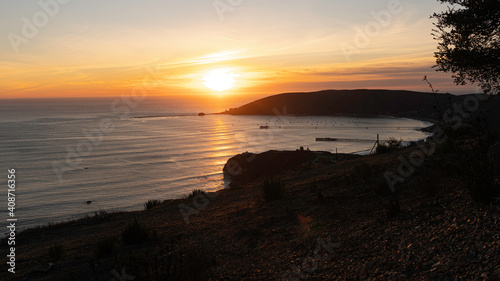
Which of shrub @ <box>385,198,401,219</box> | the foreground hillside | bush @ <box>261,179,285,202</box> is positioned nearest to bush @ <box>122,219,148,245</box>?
the foreground hillside

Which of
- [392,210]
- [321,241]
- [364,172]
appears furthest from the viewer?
[364,172]

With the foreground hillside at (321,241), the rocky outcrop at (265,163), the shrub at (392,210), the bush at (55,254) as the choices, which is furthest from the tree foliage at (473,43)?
the rocky outcrop at (265,163)

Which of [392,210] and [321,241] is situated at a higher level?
[392,210]

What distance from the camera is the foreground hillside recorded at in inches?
188

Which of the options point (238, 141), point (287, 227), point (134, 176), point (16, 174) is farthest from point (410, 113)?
point (287, 227)

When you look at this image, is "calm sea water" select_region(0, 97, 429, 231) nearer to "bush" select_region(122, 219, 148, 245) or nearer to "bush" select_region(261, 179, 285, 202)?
"bush" select_region(122, 219, 148, 245)

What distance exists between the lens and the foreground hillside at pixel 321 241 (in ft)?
15.7

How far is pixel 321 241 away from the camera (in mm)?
6902

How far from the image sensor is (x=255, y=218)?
405 inches

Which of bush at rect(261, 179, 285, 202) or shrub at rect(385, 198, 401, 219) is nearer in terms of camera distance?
shrub at rect(385, 198, 401, 219)

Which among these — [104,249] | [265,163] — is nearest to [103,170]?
[265,163]

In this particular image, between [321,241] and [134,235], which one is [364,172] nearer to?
[321,241]

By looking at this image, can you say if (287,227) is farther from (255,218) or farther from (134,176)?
(134,176)

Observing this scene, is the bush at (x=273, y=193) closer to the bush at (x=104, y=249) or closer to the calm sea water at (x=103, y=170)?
the bush at (x=104, y=249)
